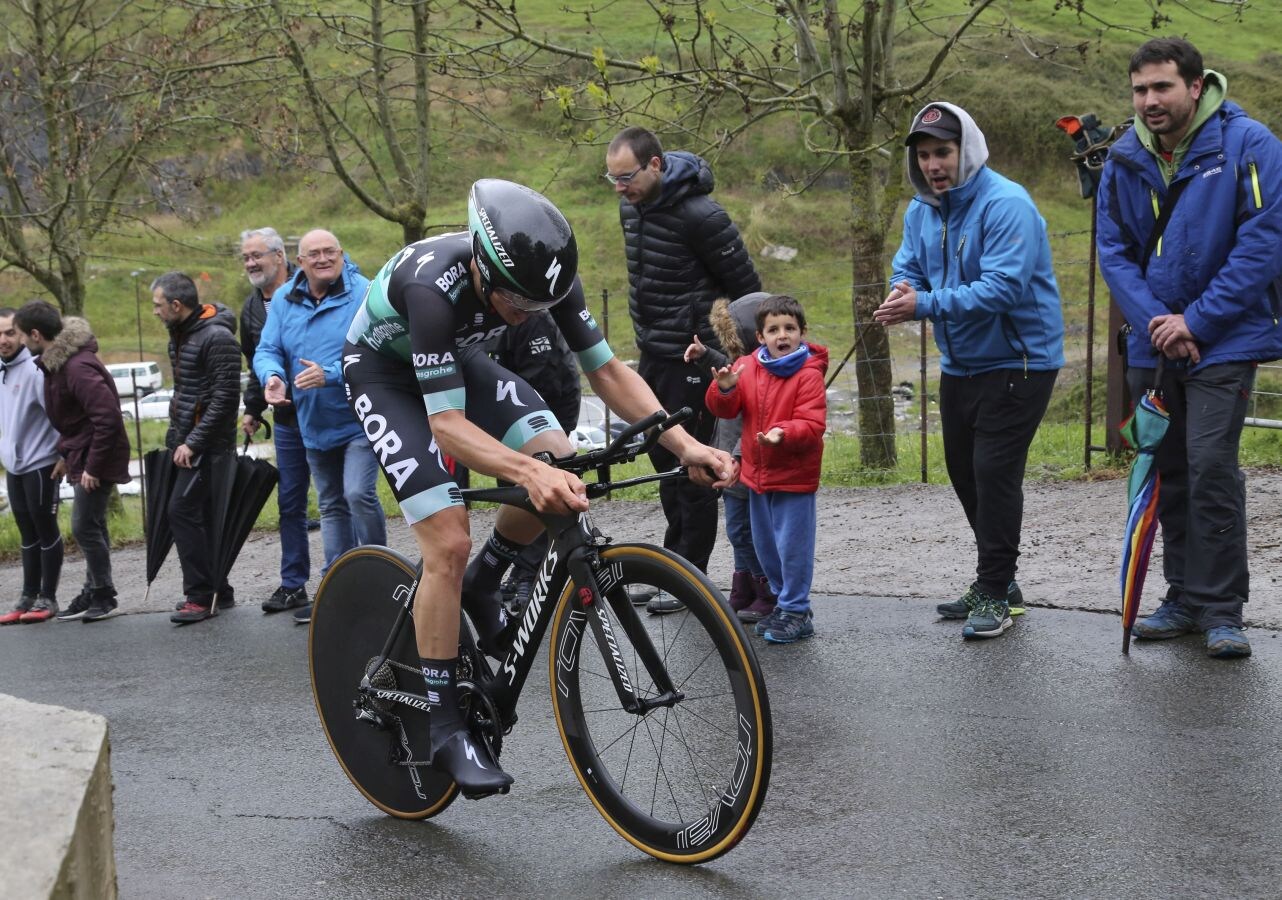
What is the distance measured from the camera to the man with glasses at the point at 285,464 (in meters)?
8.97

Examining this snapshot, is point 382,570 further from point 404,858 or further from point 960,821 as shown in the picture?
point 960,821

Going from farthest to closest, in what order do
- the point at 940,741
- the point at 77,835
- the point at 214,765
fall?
the point at 214,765, the point at 940,741, the point at 77,835

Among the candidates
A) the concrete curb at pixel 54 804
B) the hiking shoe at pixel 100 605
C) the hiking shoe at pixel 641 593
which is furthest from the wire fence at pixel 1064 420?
the concrete curb at pixel 54 804

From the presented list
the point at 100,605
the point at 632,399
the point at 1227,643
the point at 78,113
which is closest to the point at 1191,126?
the point at 1227,643

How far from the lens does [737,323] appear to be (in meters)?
7.15

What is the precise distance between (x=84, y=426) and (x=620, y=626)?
6.41 meters

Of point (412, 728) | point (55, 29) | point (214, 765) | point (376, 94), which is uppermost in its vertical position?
point (55, 29)

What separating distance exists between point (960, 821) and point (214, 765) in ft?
10.1

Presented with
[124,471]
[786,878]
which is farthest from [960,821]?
[124,471]

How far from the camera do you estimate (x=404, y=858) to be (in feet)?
15.0

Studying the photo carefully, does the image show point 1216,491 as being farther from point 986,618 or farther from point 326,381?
point 326,381

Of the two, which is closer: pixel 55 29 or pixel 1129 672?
pixel 1129 672

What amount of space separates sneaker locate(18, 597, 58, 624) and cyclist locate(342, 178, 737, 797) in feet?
19.1

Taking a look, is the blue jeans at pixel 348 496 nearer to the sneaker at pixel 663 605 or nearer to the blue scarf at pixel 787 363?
the blue scarf at pixel 787 363
